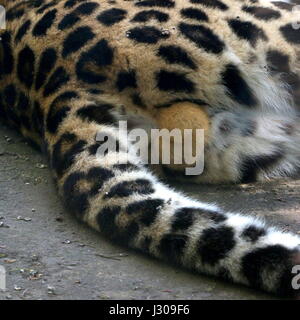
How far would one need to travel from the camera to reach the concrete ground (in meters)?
3.09

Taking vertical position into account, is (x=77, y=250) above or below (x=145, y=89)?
below

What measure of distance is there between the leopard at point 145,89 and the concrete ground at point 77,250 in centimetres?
8

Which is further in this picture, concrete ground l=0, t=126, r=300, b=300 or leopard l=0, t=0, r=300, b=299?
leopard l=0, t=0, r=300, b=299

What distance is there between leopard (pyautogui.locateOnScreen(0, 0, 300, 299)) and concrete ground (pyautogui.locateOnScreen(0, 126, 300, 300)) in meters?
0.08

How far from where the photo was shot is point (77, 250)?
3.42m

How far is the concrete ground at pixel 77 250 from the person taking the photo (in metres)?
3.09

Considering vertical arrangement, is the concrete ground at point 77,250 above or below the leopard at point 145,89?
below

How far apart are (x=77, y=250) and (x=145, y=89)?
812 millimetres

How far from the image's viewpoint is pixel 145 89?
379 centimetres

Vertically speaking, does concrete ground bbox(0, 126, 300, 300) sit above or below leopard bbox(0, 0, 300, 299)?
below

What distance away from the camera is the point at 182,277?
3.17m

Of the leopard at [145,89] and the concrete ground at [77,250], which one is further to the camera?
the leopard at [145,89]

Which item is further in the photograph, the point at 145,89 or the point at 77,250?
the point at 145,89
